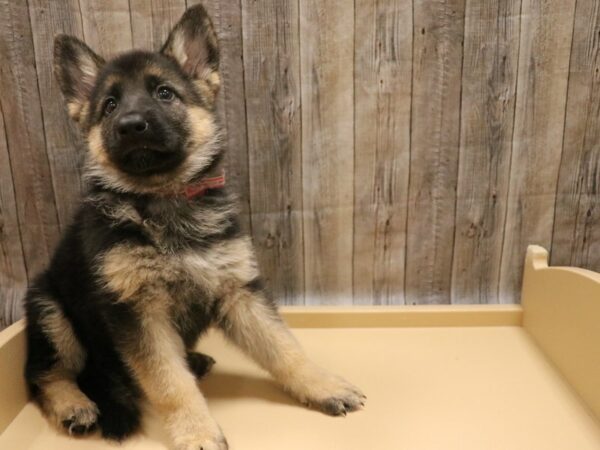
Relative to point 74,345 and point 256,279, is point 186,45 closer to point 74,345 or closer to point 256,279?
point 256,279

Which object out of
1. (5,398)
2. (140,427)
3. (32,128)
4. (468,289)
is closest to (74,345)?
(5,398)

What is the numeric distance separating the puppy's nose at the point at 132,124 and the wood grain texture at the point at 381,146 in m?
1.01

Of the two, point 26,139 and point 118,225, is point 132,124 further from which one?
point 26,139

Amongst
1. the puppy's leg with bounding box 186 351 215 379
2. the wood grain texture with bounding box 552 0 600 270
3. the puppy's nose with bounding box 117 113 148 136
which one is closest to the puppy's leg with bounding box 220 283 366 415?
the puppy's leg with bounding box 186 351 215 379

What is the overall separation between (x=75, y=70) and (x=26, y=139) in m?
0.61

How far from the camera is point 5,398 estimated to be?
1.76 m

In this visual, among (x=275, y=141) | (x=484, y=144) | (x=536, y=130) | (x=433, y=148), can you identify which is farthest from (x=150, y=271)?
(x=536, y=130)

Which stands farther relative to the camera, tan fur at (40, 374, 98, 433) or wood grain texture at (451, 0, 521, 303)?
wood grain texture at (451, 0, 521, 303)

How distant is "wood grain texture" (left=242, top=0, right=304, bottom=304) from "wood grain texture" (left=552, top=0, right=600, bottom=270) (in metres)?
1.19

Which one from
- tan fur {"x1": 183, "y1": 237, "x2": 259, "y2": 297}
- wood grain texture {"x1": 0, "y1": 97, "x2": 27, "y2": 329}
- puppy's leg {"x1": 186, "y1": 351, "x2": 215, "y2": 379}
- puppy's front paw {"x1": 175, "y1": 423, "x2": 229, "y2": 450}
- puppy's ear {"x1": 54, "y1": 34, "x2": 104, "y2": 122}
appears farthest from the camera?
wood grain texture {"x1": 0, "y1": 97, "x2": 27, "y2": 329}

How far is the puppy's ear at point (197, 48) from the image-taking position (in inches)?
69.1

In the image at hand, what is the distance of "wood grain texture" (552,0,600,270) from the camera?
6.76 feet

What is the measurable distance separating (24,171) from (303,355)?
60.0 inches

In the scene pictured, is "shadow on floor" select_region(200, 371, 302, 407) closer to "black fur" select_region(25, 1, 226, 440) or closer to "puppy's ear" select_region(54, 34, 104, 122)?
"black fur" select_region(25, 1, 226, 440)
